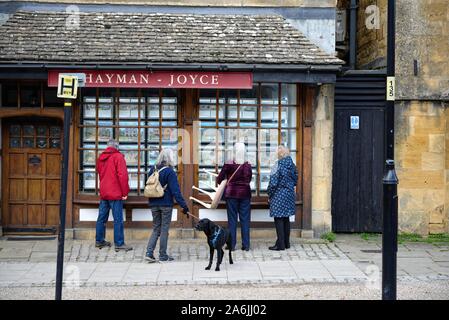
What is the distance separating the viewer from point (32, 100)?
12.4 meters

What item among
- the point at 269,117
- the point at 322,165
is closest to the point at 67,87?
the point at 269,117

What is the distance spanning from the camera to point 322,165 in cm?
1258

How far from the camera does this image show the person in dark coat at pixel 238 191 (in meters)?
11.2

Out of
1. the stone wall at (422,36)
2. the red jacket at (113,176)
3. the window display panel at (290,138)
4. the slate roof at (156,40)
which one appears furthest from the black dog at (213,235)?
the stone wall at (422,36)

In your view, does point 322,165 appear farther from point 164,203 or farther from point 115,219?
point 115,219

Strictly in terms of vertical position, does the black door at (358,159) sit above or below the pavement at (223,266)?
above

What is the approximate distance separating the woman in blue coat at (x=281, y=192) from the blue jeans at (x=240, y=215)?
0.42m

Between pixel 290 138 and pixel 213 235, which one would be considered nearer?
pixel 213 235

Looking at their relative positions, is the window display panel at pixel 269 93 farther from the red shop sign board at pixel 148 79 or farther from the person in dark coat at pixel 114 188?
the person in dark coat at pixel 114 188

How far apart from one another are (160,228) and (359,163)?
15.1 ft

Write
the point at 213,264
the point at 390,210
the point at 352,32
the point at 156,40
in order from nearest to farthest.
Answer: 1. the point at 390,210
2. the point at 213,264
3. the point at 156,40
4. the point at 352,32

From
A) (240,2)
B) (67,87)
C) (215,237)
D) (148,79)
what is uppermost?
(240,2)
